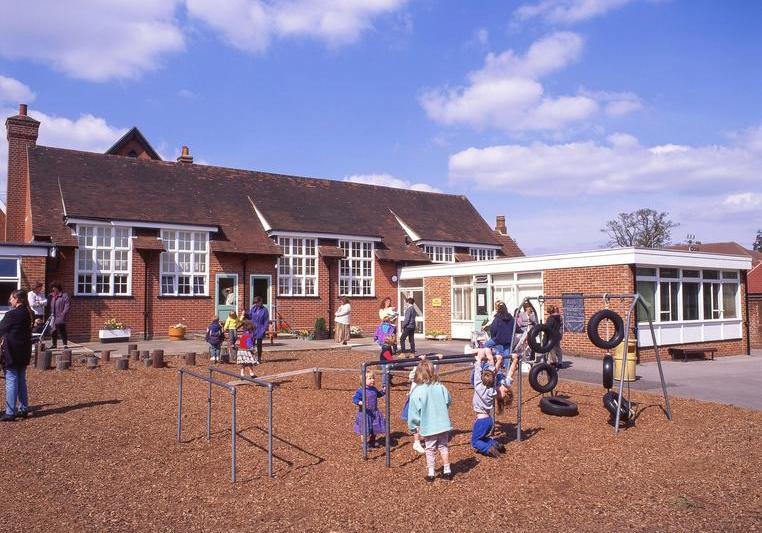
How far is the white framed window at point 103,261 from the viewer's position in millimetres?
21250

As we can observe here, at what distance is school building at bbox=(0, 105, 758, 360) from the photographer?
19172mm

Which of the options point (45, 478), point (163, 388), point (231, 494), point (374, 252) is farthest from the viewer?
point (374, 252)

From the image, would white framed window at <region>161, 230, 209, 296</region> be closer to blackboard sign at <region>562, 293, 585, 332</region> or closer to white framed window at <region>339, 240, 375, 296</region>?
white framed window at <region>339, 240, 375, 296</region>

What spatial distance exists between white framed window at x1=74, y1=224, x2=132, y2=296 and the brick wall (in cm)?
1121

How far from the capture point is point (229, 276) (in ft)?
78.2

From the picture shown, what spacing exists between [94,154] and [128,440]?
20523mm

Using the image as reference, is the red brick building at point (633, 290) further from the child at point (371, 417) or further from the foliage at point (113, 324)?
the foliage at point (113, 324)

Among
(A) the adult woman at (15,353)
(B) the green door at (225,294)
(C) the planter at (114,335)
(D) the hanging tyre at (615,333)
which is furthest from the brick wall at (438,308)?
(A) the adult woman at (15,353)

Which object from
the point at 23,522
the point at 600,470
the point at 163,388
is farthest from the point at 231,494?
the point at 163,388

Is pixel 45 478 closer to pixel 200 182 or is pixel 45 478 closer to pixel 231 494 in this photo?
pixel 231 494

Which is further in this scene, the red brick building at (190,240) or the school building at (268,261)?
the red brick building at (190,240)

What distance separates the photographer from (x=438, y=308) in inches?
965

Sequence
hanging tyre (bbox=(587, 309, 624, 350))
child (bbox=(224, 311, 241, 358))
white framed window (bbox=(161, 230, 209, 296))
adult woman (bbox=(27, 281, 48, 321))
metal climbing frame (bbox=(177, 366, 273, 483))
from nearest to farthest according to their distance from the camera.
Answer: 1. metal climbing frame (bbox=(177, 366, 273, 483))
2. hanging tyre (bbox=(587, 309, 624, 350))
3. child (bbox=(224, 311, 241, 358))
4. adult woman (bbox=(27, 281, 48, 321))
5. white framed window (bbox=(161, 230, 209, 296))

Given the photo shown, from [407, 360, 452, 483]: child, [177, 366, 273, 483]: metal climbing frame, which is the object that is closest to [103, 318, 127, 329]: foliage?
[177, 366, 273, 483]: metal climbing frame
